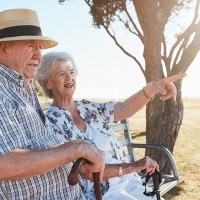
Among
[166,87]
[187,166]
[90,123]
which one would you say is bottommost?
[187,166]

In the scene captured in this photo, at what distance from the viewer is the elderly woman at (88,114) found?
10.7 feet

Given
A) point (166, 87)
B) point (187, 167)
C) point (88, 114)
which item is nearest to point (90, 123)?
point (88, 114)

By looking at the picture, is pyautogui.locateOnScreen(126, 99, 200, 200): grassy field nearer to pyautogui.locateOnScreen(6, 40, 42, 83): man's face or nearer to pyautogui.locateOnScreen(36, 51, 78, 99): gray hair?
pyautogui.locateOnScreen(36, 51, 78, 99): gray hair

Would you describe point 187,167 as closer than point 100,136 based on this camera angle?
No

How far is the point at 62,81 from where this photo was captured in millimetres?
3465

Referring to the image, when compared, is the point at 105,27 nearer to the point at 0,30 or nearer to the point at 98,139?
the point at 98,139

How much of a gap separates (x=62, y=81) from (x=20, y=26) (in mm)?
1040

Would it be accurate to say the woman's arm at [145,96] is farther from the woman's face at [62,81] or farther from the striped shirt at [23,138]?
the striped shirt at [23,138]

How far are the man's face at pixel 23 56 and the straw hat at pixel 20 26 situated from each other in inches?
2.2

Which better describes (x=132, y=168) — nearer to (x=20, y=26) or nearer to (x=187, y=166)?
(x=20, y=26)

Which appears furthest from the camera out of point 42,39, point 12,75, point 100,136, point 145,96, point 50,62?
point 145,96

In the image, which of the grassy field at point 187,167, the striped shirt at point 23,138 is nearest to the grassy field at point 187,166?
the grassy field at point 187,167

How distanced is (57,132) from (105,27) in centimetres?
597

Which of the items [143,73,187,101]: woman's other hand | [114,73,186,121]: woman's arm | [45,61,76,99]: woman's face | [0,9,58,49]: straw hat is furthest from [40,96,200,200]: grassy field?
[0,9,58,49]: straw hat
